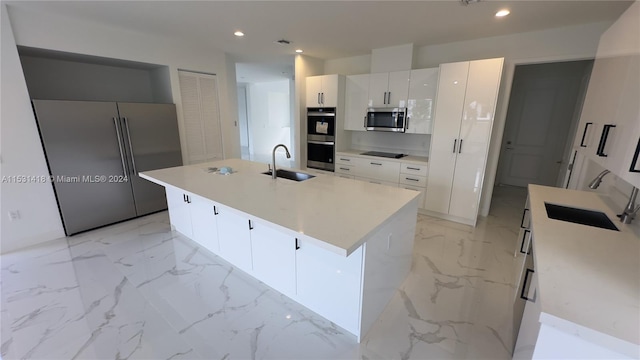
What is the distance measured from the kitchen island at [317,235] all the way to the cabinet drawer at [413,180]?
1668mm

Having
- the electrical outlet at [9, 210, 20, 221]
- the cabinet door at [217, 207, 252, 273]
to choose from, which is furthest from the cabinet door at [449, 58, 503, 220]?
the electrical outlet at [9, 210, 20, 221]

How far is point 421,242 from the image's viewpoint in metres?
3.04

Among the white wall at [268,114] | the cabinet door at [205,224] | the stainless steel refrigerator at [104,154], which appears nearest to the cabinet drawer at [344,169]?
the cabinet door at [205,224]

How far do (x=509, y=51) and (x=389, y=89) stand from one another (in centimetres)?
153

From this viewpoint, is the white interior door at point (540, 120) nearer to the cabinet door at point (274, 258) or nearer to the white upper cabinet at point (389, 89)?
the white upper cabinet at point (389, 89)

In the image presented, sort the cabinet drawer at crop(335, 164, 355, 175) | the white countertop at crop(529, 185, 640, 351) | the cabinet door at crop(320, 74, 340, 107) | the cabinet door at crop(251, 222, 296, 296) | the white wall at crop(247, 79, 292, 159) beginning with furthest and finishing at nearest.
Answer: the white wall at crop(247, 79, 292, 159)
the cabinet drawer at crop(335, 164, 355, 175)
the cabinet door at crop(320, 74, 340, 107)
the cabinet door at crop(251, 222, 296, 296)
the white countertop at crop(529, 185, 640, 351)

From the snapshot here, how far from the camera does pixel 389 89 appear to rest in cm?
387

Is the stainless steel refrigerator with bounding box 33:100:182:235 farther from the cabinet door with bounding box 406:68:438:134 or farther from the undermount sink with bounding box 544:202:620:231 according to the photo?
the undermount sink with bounding box 544:202:620:231

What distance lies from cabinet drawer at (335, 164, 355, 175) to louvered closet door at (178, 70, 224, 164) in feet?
7.09

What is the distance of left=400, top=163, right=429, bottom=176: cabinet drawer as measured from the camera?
367 centimetres

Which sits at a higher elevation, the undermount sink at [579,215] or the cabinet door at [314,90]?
the cabinet door at [314,90]

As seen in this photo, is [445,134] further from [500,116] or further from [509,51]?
[509,51]

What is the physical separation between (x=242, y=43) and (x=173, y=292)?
3.40m

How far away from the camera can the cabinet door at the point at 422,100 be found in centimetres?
353
